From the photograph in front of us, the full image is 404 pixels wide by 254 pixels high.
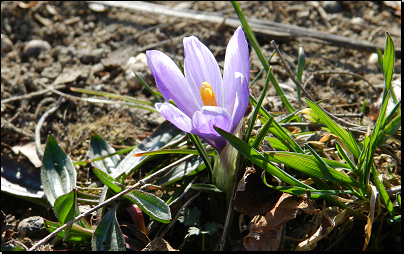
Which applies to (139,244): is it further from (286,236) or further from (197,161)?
(286,236)

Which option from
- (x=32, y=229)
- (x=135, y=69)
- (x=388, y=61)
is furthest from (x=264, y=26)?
(x=32, y=229)

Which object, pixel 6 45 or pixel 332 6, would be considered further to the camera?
pixel 332 6

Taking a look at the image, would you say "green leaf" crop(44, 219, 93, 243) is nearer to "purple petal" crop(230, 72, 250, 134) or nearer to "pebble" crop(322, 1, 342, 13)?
"purple petal" crop(230, 72, 250, 134)

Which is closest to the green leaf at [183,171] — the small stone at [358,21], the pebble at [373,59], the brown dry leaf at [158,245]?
the brown dry leaf at [158,245]

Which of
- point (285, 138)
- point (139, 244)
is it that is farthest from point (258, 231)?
point (139, 244)

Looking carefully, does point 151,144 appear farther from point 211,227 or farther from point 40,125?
point 40,125

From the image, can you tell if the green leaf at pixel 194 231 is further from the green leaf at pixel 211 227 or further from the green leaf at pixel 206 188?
the green leaf at pixel 206 188
